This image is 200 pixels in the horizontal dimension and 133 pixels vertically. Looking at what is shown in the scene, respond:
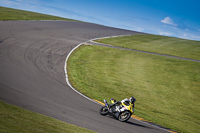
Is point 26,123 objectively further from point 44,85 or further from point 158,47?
point 158,47

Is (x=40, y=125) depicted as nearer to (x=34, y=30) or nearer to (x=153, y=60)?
(x=153, y=60)

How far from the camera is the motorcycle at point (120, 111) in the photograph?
33.9 feet

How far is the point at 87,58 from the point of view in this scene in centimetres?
2448

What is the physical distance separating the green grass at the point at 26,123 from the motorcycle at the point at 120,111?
3114mm

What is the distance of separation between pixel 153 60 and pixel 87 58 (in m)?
7.54

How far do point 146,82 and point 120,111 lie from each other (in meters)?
9.39

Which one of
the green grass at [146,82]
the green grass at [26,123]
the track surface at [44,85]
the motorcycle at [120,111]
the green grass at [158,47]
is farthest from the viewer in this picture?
the green grass at [158,47]

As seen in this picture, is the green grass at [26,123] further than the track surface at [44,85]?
No

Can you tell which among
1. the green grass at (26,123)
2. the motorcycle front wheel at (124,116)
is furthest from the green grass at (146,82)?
the green grass at (26,123)

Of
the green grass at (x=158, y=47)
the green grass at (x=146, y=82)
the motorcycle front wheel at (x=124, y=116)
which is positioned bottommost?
the motorcycle front wheel at (x=124, y=116)

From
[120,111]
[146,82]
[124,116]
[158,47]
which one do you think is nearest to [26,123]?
[120,111]

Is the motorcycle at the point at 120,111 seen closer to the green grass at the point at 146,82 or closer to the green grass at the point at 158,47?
the green grass at the point at 146,82

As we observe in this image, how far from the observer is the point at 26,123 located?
672cm

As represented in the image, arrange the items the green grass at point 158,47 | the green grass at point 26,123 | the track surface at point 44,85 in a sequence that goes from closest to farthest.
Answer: the green grass at point 26,123 < the track surface at point 44,85 < the green grass at point 158,47
